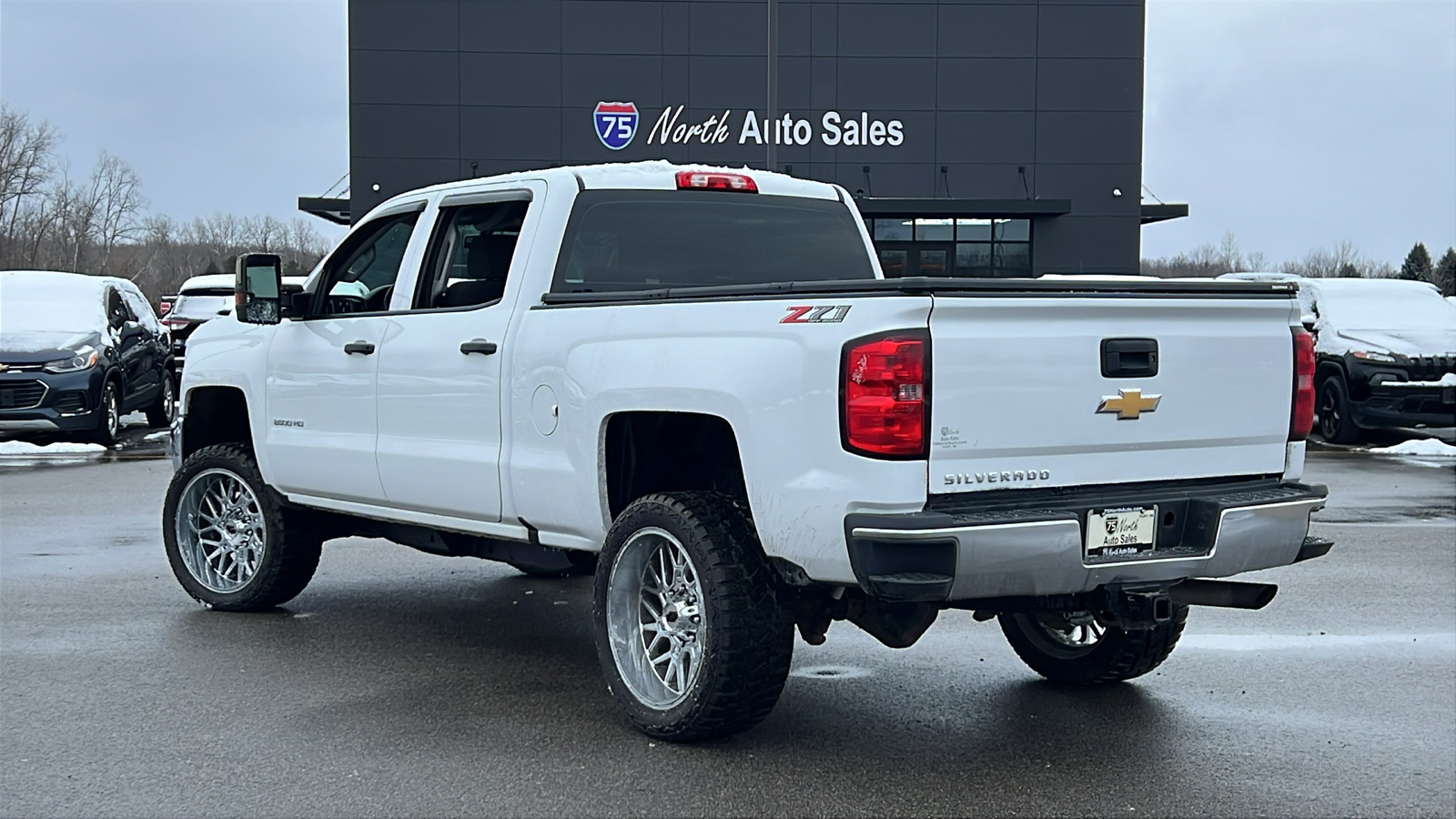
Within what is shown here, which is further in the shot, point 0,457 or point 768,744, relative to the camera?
point 0,457

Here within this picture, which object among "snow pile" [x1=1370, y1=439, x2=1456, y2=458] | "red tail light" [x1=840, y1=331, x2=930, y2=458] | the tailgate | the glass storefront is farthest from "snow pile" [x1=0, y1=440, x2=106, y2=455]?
the glass storefront

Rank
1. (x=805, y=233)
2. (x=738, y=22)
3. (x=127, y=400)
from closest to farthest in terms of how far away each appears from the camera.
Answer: (x=805, y=233)
(x=127, y=400)
(x=738, y=22)

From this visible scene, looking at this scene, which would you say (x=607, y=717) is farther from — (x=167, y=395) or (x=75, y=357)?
(x=167, y=395)

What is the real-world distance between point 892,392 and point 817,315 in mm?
361

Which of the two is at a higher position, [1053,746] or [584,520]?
[584,520]

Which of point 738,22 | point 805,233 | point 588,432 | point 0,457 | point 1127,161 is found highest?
point 738,22

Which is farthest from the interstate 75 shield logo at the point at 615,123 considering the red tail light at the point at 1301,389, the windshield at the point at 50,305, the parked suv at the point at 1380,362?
the red tail light at the point at 1301,389

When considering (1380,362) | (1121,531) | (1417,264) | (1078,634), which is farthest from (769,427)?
(1417,264)

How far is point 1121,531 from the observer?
4.82 m

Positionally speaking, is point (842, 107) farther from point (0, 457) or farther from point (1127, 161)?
point (0, 457)

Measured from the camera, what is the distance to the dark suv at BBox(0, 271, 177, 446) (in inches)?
628

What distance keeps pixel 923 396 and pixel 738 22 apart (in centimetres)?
3442

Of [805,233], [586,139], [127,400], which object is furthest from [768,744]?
[586,139]

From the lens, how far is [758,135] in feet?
125
